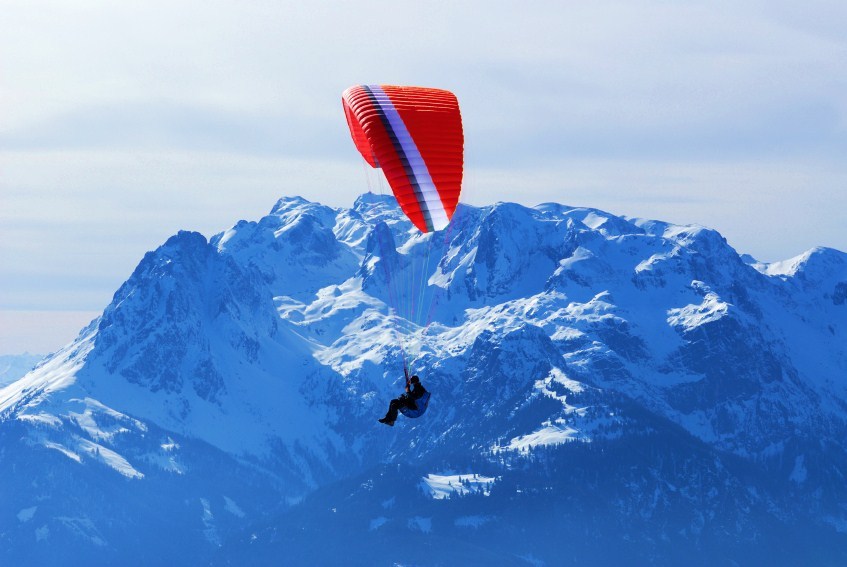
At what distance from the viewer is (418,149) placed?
102 metres

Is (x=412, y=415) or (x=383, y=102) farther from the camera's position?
(x=383, y=102)

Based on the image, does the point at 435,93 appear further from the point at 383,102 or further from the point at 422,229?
the point at 422,229

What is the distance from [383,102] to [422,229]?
10572 millimetres

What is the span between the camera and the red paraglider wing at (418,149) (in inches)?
3976

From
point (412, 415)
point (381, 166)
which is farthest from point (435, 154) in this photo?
point (412, 415)

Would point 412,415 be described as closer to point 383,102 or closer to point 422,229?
point 422,229

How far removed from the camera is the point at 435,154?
102 metres

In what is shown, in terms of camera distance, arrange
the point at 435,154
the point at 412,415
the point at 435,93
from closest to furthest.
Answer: the point at 412,415, the point at 435,154, the point at 435,93

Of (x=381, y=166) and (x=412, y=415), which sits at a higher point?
(x=381, y=166)

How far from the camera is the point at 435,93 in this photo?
109188mm

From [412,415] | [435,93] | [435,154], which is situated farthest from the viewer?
[435,93]

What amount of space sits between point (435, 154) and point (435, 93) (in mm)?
8335

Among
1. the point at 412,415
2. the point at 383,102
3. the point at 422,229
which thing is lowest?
the point at 412,415

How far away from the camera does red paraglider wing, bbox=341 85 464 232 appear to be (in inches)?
3976
